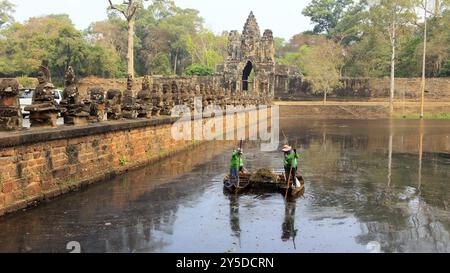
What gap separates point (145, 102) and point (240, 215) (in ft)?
24.5

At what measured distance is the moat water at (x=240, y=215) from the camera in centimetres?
638

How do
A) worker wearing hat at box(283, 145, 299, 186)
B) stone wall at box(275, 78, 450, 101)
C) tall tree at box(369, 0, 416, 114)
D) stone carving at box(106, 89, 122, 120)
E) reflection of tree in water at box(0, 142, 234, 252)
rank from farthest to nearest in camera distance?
stone wall at box(275, 78, 450, 101)
tall tree at box(369, 0, 416, 114)
stone carving at box(106, 89, 122, 120)
worker wearing hat at box(283, 145, 299, 186)
reflection of tree in water at box(0, 142, 234, 252)

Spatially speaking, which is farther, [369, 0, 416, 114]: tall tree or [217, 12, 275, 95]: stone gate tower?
[217, 12, 275, 95]: stone gate tower

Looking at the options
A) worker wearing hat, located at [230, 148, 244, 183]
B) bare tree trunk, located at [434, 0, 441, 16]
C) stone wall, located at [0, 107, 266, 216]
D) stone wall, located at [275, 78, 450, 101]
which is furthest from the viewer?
stone wall, located at [275, 78, 450, 101]

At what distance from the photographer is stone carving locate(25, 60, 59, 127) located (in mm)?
9109

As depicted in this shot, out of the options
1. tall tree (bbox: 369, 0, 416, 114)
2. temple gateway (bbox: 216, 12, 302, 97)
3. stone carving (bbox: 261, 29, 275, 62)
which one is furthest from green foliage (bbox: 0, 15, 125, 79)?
tall tree (bbox: 369, 0, 416, 114)

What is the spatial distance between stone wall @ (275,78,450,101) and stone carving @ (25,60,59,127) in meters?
42.0

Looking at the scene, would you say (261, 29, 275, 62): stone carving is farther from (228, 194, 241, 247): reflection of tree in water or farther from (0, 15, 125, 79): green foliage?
(228, 194, 241, 247): reflection of tree in water

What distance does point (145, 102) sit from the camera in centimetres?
1459

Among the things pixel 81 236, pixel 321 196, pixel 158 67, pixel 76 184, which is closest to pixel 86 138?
pixel 76 184

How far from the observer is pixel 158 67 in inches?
2479

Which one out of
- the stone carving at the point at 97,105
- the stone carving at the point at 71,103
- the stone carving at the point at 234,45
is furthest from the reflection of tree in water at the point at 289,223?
the stone carving at the point at 234,45

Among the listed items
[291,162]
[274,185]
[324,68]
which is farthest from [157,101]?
[324,68]
